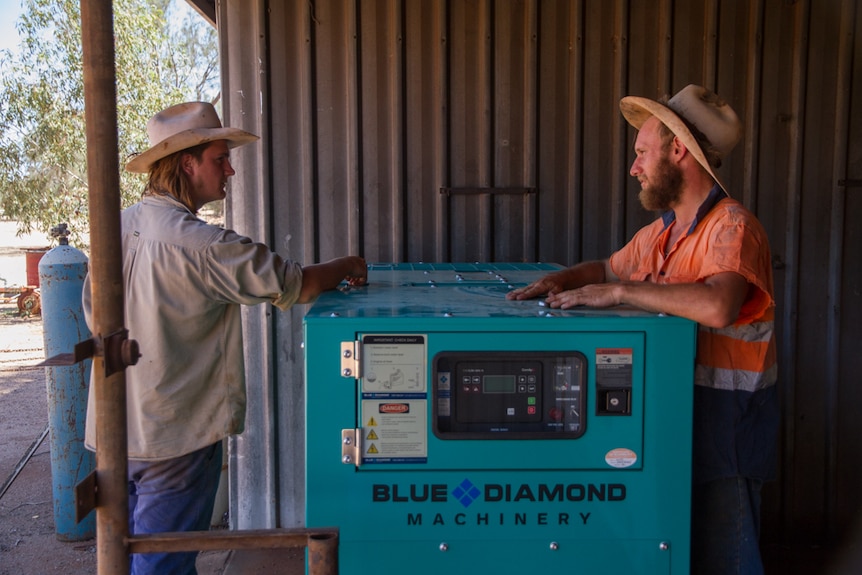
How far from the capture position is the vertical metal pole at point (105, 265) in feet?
6.10

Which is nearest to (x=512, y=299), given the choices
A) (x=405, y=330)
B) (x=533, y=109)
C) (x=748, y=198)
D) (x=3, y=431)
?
(x=405, y=330)

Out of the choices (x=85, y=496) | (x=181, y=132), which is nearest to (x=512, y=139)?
(x=181, y=132)

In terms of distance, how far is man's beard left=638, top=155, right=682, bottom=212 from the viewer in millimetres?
2670

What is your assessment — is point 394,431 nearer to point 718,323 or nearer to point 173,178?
point 718,323

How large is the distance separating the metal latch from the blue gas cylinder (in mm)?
3105

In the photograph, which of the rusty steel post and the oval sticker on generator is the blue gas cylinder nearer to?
the rusty steel post

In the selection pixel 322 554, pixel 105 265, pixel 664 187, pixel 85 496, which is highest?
pixel 664 187

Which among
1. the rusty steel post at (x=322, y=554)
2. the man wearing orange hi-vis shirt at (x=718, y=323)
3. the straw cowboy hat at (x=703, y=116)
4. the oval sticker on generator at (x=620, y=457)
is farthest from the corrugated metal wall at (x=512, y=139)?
the rusty steel post at (x=322, y=554)

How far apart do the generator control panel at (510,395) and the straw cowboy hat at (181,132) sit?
127 centimetres

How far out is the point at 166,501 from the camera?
262 cm

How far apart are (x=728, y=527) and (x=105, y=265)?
1.99 metres

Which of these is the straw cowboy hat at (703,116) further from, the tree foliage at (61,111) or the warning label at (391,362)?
the tree foliage at (61,111)

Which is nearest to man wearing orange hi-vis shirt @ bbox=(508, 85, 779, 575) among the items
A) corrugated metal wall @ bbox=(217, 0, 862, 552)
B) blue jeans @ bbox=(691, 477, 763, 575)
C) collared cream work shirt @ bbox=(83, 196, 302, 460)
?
blue jeans @ bbox=(691, 477, 763, 575)

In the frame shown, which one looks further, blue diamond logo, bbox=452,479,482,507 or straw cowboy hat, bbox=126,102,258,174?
straw cowboy hat, bbox=126,102,258,174
